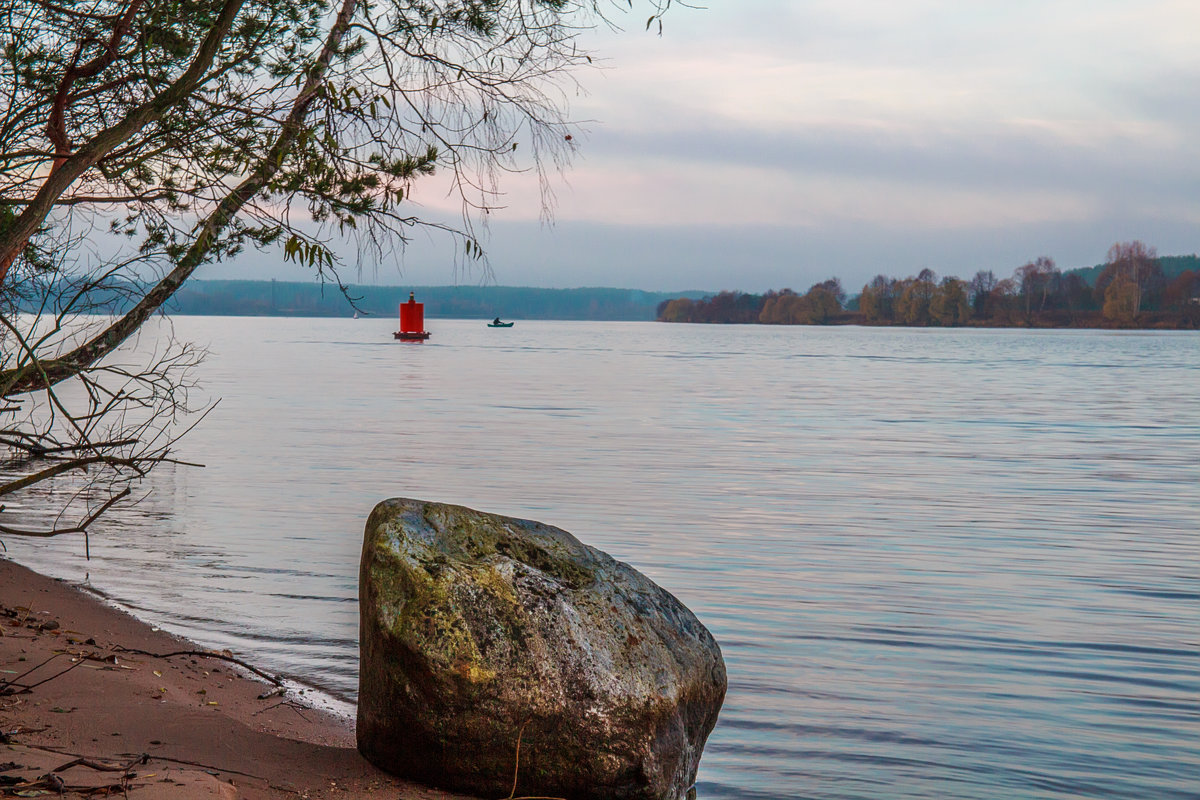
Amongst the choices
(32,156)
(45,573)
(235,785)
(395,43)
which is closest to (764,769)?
(235,785)

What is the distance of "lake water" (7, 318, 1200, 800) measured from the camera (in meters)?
6.53

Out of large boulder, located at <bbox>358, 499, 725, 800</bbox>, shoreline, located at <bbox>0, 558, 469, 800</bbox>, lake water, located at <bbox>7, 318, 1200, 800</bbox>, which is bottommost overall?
lake water, located at <bbox>7, 318, 1200, 800</bbox>

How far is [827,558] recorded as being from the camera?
38.6ft

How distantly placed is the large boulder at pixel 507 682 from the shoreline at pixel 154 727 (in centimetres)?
29

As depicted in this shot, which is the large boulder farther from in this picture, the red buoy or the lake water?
the red buoy

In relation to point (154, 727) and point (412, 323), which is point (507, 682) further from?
point (412, 323)

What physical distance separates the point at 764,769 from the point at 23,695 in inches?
161

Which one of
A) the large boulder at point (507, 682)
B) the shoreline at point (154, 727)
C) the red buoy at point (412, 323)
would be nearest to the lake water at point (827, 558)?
the shoreline at point (154, 727)

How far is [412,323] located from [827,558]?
95.6m

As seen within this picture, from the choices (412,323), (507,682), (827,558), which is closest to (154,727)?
(507,682)

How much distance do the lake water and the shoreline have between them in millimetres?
878

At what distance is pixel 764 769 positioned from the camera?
6.06m

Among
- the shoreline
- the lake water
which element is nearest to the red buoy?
the lake water

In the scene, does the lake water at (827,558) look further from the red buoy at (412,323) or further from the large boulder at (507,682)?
the red buoy at (412,323)
